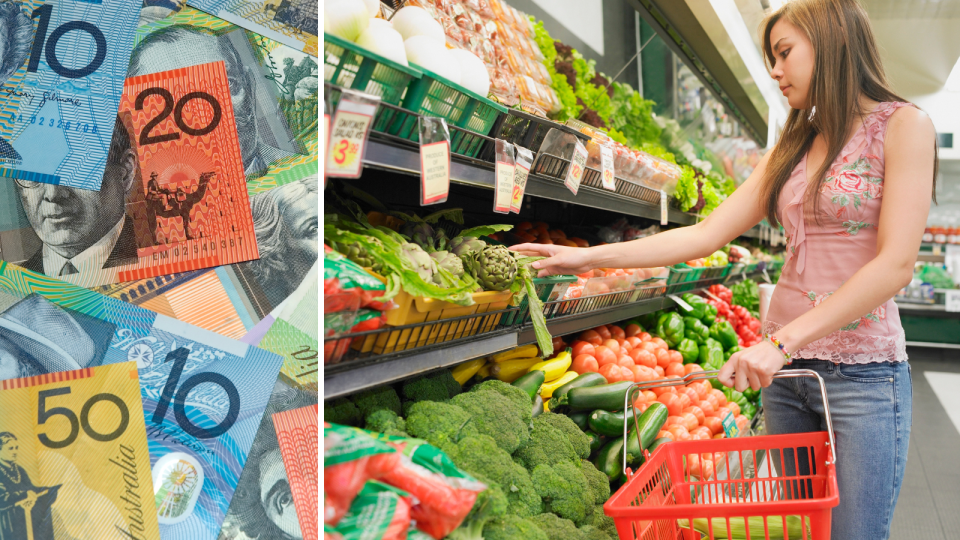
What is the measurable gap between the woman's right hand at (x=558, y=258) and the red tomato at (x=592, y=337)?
902 millimetres

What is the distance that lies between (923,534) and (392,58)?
11.3ft

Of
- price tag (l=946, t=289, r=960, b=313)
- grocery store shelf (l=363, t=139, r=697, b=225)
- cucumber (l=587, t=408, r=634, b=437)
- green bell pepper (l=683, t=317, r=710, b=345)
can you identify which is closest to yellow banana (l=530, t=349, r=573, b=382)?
cucumber (l=587, t=408, r=634, b=437)

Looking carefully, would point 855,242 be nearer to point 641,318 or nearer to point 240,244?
point 240,244

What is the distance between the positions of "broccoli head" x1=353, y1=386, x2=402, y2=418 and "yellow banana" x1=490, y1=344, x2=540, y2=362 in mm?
642

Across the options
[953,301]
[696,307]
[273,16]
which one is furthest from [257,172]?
[953,301]

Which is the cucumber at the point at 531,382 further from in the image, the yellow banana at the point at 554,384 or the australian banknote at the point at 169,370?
the australian banknote at the point at 169,370

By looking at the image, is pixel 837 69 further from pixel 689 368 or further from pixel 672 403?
pixel 689 368

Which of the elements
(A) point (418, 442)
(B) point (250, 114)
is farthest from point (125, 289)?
(A) point (418, 442)

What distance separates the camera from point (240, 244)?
1.01 m

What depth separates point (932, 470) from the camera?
3930 mm

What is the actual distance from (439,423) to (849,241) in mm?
1031

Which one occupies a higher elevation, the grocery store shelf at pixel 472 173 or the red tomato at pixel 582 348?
the grocery store shelf at pixel 472 173

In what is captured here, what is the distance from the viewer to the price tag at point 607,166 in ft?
6.34

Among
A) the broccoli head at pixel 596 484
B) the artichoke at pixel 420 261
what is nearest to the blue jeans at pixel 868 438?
the broccoli head at pixel 596 484
